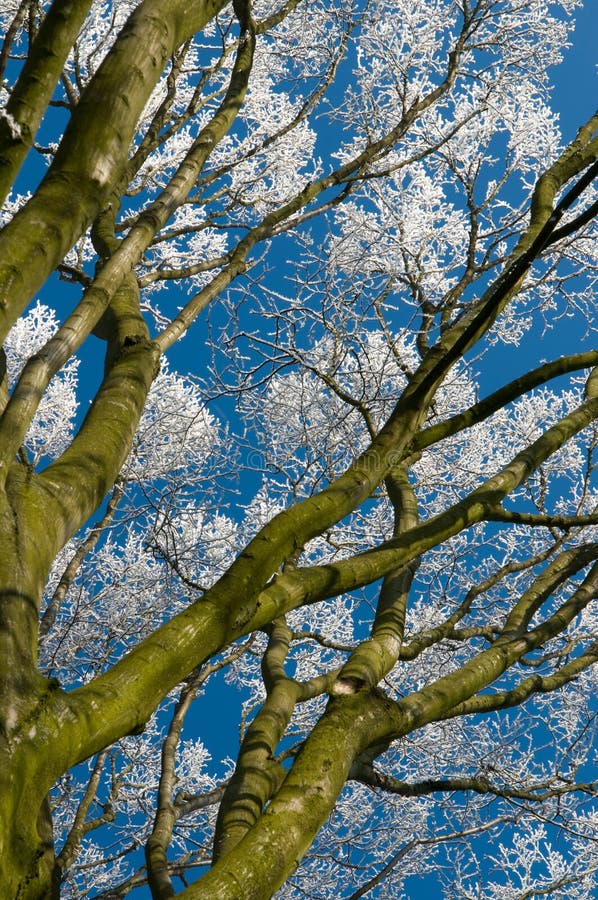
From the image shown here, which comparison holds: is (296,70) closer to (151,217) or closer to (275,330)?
(275,330)

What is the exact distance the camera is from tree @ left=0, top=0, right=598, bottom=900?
2.22 meters

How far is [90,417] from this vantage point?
2848 mm

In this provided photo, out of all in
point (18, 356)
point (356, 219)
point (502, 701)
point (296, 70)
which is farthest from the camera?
point (18, 356)

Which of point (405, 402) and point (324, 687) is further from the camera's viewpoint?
point (324, 687)

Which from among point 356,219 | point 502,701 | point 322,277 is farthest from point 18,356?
point 502,701

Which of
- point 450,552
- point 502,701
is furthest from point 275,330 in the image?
point 450,552

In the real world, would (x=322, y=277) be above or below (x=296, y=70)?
below

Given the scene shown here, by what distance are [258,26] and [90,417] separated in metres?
2.63

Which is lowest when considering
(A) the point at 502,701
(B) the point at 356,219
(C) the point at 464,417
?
(A) the point at 502,701

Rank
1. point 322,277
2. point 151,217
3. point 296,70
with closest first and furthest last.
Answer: point 151,217 → point 322,277 → point 296,70

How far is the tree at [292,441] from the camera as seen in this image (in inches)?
87.3

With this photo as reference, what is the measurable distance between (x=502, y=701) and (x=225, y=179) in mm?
6131

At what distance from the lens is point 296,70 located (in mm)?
7375

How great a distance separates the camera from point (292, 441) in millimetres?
7773
